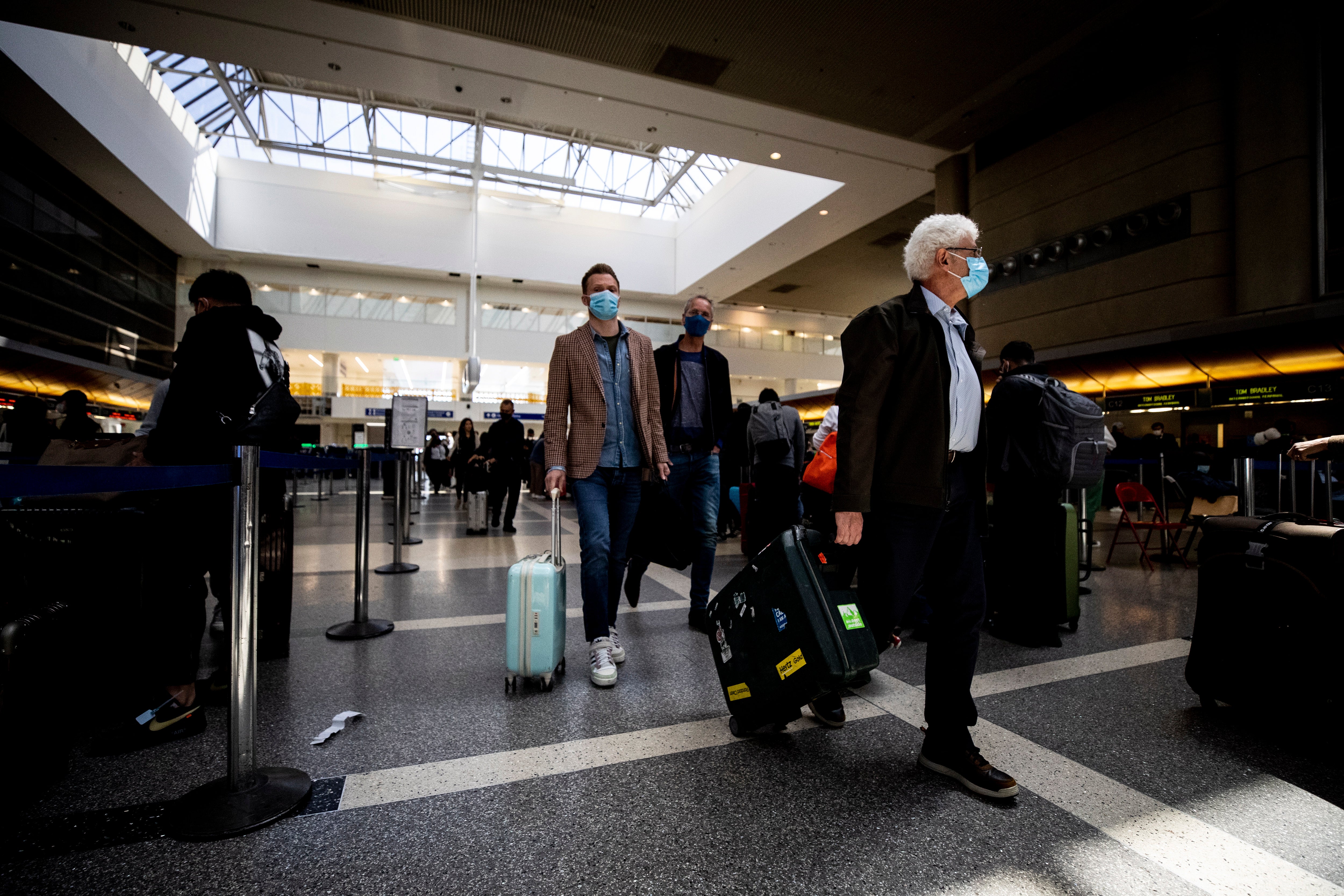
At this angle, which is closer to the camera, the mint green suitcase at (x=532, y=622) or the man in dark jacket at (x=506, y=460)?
the mint green suitcase at (x=532, y=622)

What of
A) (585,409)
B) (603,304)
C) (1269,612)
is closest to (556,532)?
(585,409)

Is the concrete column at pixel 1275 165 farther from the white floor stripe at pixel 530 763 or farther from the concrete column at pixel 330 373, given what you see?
the concrete column at pixel 330 373

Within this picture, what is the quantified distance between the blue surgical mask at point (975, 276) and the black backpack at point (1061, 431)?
5.23 feet

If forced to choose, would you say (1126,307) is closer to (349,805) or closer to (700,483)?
(700,483)

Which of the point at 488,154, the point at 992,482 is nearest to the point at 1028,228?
the point at 992,482

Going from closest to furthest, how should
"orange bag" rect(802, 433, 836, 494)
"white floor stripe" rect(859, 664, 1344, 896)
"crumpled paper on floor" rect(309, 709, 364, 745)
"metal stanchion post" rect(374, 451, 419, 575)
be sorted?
1. "white floor stripe" rect(859, 664, 1344, 896)
2. "crumpled paper on floor" rect(309, 709, 364, 745)
3. "orange bag" rect(802, 433, 836, 494)
4. "metal stanchion post" rect(374, 451, 419, 575)

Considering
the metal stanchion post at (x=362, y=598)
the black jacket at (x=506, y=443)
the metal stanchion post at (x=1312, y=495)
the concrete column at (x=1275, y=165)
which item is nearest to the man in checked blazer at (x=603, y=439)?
the metal stanchion post at (x=362, y=598)

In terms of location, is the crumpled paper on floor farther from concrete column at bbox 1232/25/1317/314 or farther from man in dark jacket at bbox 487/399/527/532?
concrete column at bbox 1232/25/1317/314

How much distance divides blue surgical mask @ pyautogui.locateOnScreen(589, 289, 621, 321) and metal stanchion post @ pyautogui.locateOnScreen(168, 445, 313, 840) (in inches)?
59.9

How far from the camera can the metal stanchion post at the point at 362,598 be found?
11.0 ft

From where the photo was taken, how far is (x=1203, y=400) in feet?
38.2

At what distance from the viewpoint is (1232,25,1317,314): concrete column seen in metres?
8.77

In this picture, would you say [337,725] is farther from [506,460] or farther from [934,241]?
[506,460]

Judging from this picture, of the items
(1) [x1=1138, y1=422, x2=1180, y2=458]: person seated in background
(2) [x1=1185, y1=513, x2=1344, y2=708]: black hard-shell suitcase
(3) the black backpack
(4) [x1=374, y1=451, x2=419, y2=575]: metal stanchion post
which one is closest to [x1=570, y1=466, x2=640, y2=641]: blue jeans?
(3) the black backpack
